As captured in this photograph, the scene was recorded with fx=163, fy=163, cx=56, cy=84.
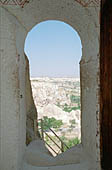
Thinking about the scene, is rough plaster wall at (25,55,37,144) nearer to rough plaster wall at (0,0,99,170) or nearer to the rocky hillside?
rough plaster wall at (0,0,99,170)

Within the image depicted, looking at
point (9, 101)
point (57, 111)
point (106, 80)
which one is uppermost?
point (106, 80)

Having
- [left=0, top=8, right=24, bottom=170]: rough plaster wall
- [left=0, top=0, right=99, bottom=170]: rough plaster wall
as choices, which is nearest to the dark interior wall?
[left=0, top=0, right=99, bottom=170]: rough plaster wall

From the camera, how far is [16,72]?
276 centimetres

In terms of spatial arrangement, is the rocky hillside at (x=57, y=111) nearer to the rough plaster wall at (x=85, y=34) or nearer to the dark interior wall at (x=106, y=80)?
the rough plaster wall at (x=85, y=34)

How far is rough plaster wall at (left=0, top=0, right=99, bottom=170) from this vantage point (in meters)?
2.67

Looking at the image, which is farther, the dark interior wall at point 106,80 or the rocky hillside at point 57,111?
the rocky hillside at point 57,111

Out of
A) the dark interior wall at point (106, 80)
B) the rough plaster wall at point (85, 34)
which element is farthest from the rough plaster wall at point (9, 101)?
the dark interior wall at point (106, 80)

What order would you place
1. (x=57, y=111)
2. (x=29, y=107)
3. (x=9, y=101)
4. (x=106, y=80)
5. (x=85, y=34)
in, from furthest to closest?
(x=57, y=111)
(x=29, y=107)
(x=85, y=34)
(x=9, y=101)
(x=106, y=80)

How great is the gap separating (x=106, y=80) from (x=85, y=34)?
2.09 metres

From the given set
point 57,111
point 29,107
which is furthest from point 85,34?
point 57,111

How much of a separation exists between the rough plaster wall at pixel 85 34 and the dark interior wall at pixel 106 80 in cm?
134

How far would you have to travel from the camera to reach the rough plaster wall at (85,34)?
267cm

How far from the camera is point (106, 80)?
49.8 inches

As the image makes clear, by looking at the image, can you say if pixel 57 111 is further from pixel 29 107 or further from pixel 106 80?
pixel 106 80
